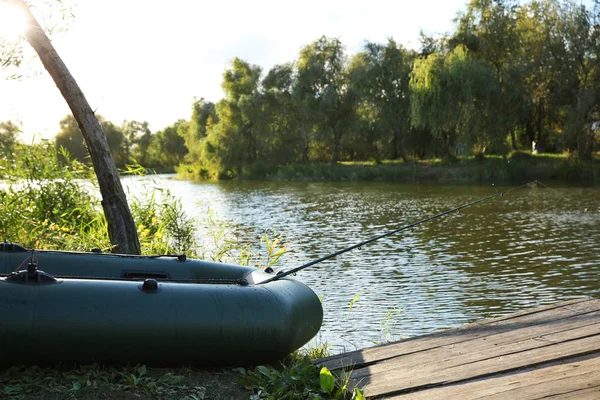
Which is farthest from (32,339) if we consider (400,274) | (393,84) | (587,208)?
(393,84)

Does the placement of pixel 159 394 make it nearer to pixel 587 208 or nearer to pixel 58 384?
pixel 58 384

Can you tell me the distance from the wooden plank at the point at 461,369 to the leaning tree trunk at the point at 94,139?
326 cm

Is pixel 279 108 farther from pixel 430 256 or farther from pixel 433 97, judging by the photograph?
pixel 430 256

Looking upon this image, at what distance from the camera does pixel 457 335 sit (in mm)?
3658

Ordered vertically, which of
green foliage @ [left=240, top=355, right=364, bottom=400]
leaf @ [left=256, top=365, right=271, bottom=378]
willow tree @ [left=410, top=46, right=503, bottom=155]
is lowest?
green foliage @ [left=240, top=355, right=364, bottom=400]

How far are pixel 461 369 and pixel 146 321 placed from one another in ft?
5.14

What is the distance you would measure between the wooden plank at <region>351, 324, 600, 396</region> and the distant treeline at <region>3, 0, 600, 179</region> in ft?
70.6

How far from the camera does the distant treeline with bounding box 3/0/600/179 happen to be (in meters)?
24.0

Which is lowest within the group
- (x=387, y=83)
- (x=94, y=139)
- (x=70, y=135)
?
(x=94, y=139)

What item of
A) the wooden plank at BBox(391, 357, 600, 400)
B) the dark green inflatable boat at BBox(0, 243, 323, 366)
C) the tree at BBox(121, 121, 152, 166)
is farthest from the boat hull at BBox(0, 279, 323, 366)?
the tree at BBox(121, 121, 152, 166)

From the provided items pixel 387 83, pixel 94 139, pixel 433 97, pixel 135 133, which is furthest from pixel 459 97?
pixel 135 133

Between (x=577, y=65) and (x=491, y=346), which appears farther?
(x=577, y=65)

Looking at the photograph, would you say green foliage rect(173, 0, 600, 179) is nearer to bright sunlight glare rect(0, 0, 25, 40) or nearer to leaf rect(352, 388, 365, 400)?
bright sunlight glare rect(0, 0, 25, 40)

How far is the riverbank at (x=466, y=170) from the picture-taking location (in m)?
23.5
